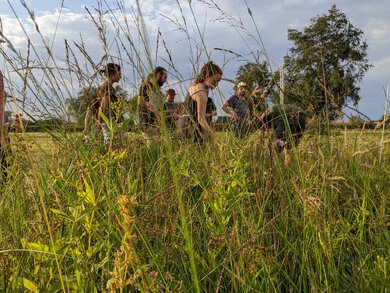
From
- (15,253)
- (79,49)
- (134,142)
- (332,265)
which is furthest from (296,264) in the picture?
(79,49)

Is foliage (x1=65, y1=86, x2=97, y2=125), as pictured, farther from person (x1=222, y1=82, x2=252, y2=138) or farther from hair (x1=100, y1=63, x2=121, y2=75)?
person (x1=222, y1=82, x2=252, y2=138)

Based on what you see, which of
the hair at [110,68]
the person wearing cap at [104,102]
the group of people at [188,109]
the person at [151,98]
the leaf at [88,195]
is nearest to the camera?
the person at [151,98]

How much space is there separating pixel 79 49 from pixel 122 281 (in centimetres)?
177

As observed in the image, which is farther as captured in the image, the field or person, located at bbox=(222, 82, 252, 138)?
person, located at bbox=(222, 82, 252, 138)

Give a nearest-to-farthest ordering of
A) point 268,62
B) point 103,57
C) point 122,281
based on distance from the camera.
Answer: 1. point 122,281
2. point 268,62
3. point 103,57

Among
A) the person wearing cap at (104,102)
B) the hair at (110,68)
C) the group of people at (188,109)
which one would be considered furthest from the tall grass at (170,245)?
the hair at (110,68)

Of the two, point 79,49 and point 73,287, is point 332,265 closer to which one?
point 73,287

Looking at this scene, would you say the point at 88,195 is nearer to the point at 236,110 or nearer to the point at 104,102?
the point at 104,102

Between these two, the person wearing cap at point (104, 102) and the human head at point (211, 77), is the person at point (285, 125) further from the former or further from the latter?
the person wearing cap at point (104, 102)

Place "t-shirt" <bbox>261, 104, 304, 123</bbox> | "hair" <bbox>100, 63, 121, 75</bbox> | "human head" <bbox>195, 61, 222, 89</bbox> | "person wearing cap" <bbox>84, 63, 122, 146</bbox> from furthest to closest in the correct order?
"hair" <bbox>100, 63, 121, 75</bbox> → "person wearing cap" <bbox>84, 63, 122, 146</bbox> → "human head" <bbox>195, 61, 222, 89</bbox> → "t-shirt" <bbox>261, 104, 304, 123</bbox>

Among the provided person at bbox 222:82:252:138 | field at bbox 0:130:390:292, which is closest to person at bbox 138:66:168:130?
field at bbox 0:130:390:292

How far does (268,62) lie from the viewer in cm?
230

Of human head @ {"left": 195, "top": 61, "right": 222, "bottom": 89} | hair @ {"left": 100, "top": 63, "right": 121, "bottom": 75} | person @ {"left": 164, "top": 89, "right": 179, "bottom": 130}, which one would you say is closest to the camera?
human head @ {"left": 195, "top": 61, "right": 222, "bottom": 89}

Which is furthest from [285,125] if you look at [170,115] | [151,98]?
[170,115]
